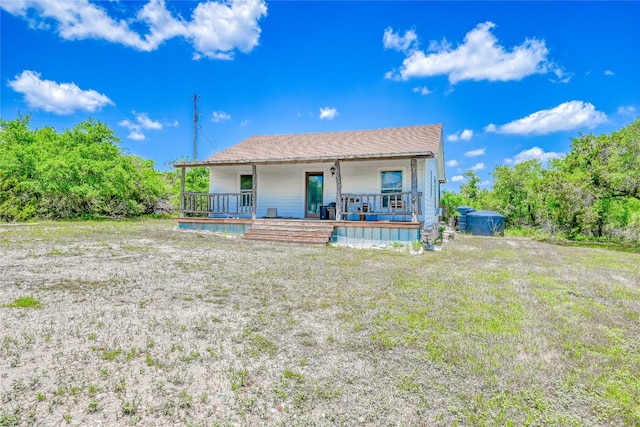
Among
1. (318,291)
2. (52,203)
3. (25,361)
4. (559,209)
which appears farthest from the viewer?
(52,203)

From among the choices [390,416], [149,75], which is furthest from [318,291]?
[149,75]

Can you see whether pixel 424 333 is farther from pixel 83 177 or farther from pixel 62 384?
pixel 83 177

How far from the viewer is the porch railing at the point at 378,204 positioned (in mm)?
10766

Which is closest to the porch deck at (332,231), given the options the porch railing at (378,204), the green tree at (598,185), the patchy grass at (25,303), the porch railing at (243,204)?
the porch railing at (378,204)

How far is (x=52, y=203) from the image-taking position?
1797 centimetres

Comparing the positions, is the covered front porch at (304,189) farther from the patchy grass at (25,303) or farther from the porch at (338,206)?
the patchy grass at (25,303)

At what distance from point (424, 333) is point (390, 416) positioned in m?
1.42

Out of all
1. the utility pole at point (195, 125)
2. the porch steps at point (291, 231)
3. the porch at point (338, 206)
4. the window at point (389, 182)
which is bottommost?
the porch steps at point (291, 231)

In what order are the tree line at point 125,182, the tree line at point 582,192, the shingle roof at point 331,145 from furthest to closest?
the tree line at point 125,182, the tree line at point 582,192, the shingle roof at point 331,145

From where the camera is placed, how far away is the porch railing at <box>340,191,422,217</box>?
10.8 metres

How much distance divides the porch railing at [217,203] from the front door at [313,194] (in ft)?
8.30

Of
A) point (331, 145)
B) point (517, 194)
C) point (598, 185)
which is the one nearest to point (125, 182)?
point (331, 145)

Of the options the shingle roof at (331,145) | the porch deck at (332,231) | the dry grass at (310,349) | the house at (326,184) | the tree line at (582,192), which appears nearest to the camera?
the dry grass at (310,349)

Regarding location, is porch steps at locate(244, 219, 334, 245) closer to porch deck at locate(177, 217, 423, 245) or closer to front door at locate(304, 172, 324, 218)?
porch deck at locate(177, 217, 423, 245)
